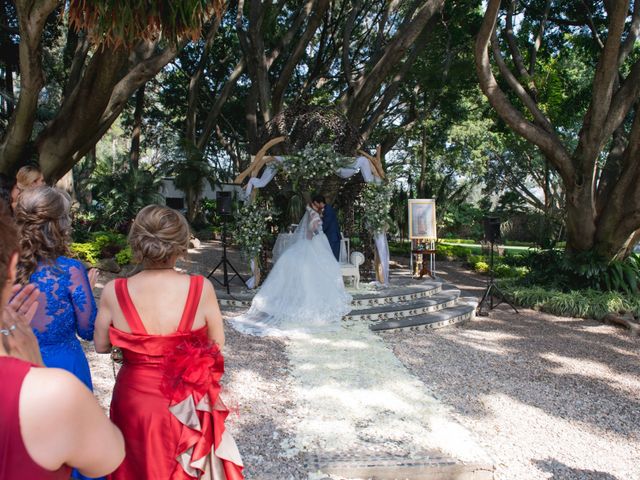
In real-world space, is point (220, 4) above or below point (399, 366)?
above

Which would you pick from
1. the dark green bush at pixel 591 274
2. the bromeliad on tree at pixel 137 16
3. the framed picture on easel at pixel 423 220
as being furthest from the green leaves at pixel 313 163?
the dark green bush at pixel 591 274

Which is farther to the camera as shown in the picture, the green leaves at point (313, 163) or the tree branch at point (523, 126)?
the green leaves at point (313, 163)

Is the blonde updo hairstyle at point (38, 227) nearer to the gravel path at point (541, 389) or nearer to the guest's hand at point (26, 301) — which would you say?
the guest's hand at point (26, 301)

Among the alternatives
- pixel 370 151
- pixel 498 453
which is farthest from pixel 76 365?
pixel 370 151

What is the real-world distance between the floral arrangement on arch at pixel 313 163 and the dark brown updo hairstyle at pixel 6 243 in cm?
950

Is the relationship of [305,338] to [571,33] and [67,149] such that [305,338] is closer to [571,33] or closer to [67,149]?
[67,149]

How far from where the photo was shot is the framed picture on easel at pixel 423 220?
12.6 m

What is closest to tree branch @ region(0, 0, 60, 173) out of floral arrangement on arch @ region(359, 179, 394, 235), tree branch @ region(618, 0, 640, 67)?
floral arrangement on arch @ region(359, 179, 394, 235)

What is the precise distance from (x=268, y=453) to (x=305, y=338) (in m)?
3.49

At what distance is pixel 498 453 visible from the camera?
13.3 ft

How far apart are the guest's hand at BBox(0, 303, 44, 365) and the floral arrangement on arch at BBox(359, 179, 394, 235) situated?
10.1 metres

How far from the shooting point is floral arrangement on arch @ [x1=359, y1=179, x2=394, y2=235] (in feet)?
36.3

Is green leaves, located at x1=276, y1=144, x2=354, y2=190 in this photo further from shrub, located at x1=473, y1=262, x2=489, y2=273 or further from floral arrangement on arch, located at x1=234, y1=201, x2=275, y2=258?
shrub, located at x1=473, y1=262, x2=489, y2=273

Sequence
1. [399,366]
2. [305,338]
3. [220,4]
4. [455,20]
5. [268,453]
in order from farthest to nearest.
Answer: [455,20] < [305,338] < [399,366] < [220,4] < [268,453]
